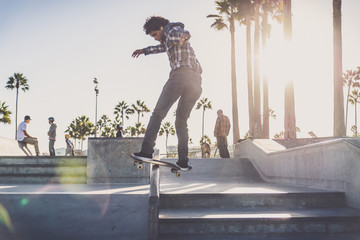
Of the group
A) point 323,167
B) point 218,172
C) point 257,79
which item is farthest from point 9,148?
point 257,79

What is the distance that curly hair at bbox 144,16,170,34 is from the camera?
15.7 feet

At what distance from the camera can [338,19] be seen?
546 inches

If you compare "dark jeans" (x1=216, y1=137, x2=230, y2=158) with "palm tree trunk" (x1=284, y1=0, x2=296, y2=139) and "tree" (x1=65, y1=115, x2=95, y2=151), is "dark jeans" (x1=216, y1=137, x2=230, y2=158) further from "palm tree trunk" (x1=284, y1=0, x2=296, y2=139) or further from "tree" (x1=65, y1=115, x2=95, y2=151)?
"tree" (x1=65, y1=115, x2=95, y2=151)

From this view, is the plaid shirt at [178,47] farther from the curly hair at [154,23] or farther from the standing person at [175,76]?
the curly hair at [154,23]

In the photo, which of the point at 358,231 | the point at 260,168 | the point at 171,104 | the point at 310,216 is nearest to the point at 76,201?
the point at 171,104

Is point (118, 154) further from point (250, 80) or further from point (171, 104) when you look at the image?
point (250, 80)

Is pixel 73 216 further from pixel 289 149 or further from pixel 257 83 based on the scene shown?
pixel 257 83

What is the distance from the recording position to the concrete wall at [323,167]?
4.27 meters

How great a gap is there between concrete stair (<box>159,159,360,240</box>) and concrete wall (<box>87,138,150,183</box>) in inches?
129

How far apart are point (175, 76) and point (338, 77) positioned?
1142 cm

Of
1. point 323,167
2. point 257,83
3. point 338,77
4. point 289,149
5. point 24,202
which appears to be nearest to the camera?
point 24,202

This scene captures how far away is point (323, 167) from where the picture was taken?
5.13 metres

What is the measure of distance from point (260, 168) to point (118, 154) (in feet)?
13.5

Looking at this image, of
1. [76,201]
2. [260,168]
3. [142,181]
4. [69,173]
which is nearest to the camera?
[76,201]
